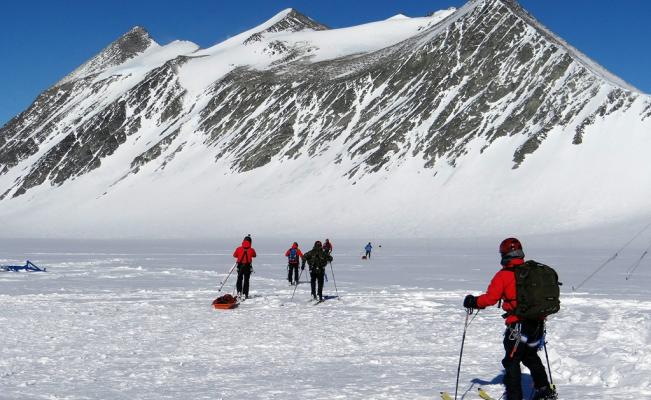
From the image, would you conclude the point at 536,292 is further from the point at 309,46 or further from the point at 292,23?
the point at 292,23

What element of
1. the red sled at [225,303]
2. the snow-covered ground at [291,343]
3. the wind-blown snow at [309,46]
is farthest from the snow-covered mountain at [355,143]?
the red sled at [225,303]

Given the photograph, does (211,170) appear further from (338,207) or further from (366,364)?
(366,364)

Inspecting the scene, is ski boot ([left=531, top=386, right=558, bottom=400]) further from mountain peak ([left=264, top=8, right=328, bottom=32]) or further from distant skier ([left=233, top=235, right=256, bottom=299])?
mountain peak ([left=264, top=8, right=328, bottom=32])

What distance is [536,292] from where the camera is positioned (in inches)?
279

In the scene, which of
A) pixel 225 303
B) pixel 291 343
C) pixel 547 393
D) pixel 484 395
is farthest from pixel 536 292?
pixel 225 303

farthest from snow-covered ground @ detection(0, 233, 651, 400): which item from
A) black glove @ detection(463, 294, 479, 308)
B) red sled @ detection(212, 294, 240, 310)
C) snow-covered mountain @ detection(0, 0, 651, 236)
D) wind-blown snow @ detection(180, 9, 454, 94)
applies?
wind-blown snow @ detection(180, 9, 454, 94)

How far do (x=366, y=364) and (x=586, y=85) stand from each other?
90051 millimetres

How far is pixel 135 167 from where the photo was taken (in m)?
126

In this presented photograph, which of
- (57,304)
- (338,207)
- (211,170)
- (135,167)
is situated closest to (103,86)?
(135,167)

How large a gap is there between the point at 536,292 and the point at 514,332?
572 millimetres

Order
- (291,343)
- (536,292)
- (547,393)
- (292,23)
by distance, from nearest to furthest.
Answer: (536,292) < (547,393) < (291,343) < (292,23)

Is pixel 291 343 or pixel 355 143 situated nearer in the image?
pixel 291 343

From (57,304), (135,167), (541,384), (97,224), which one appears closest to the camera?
(541,384)

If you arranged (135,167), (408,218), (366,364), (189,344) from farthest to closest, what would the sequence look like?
(135,167), (408,218), (189,344), (366,364)
